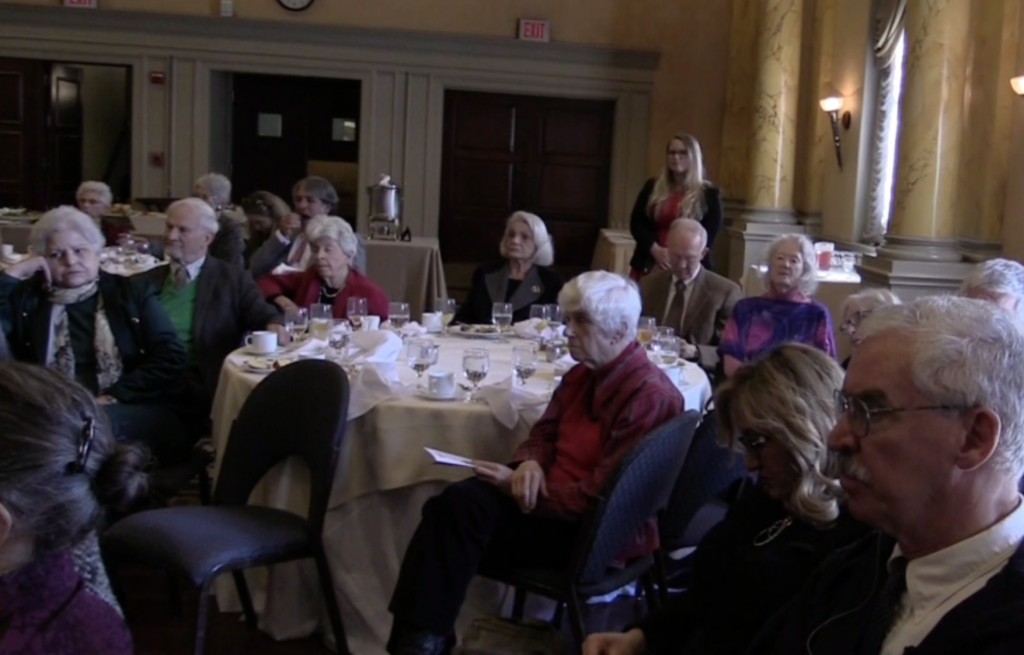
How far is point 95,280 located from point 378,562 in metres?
1.48

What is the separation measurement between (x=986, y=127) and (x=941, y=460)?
6.26 m

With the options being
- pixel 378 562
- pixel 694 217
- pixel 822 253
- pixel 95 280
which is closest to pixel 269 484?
pixel 378 562

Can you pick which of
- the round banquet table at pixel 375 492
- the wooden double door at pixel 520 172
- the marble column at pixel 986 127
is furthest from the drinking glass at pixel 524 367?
the wooden double door at pixel 520 172

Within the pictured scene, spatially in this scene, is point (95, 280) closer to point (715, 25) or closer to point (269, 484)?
point (269, 484)

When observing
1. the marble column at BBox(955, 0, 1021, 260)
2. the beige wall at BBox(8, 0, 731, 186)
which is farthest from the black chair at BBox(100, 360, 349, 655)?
the beige wall at BBox(8, 0, 731, 186)

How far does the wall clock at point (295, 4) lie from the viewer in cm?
1139

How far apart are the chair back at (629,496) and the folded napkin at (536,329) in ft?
5.91

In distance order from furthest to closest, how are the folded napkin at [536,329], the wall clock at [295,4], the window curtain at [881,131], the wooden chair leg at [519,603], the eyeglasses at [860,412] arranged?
the wall clock at [295,4] → the window curtain at [881,131] → the folded napkin at [536,329] → the wooden chair leg at [519,603] → the eyeglasses at [860,412]

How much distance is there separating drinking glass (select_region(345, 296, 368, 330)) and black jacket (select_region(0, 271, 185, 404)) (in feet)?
2.78

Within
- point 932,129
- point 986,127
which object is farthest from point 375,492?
point 986,127

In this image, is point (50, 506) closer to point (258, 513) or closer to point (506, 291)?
point (258, 513)

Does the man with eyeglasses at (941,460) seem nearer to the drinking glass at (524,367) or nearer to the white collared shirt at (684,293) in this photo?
the drinking glass at (524,367)

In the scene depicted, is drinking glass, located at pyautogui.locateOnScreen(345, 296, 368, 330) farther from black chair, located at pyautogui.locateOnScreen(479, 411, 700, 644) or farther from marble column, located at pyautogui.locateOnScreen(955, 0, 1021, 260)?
marble column, located at pyautogui.locateOnScreen(955, 0, 1021, 260)

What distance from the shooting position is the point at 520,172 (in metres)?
12.0
